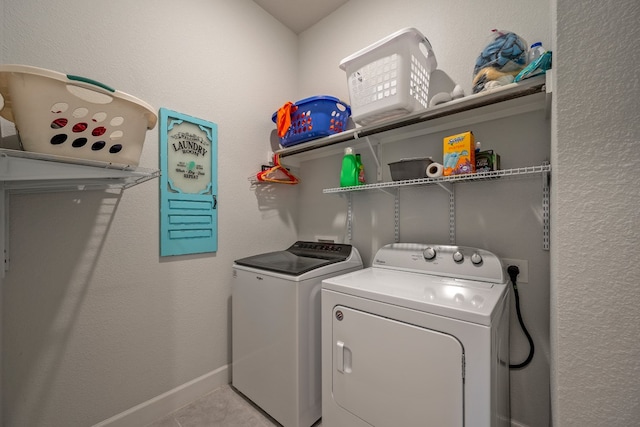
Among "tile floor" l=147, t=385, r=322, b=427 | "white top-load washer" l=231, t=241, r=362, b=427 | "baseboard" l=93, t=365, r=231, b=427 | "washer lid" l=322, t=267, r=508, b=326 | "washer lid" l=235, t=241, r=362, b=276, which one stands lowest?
"tile floor" l=147, t=385, r=322, b=427

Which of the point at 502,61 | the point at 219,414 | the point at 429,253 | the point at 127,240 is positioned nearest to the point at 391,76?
the point at 502,61

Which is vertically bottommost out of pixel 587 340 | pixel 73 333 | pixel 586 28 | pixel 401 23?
pixel 73 333

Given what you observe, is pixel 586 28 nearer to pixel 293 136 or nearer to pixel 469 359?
pixel 469 359

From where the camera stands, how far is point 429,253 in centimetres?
144

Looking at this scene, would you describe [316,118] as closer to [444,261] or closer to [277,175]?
[277,175]

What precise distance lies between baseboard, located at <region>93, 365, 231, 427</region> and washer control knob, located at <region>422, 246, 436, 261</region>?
5.50 ft

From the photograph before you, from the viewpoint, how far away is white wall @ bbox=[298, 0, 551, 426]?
4.17 feet

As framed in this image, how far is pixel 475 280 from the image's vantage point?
127cm

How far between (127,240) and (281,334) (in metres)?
1.06

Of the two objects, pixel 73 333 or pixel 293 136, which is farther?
pixel 293 136

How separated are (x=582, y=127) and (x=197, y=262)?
77.6 inches

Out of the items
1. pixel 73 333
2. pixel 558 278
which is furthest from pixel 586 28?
pixel 73 333

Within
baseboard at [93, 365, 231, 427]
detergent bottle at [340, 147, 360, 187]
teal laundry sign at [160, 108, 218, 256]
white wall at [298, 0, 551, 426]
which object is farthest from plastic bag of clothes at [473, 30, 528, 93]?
baseboard at [93, 365, 231, 427]

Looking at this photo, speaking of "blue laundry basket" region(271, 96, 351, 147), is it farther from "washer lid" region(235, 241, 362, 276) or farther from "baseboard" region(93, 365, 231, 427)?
"baseboard" region(93, 365, 231, 427)
